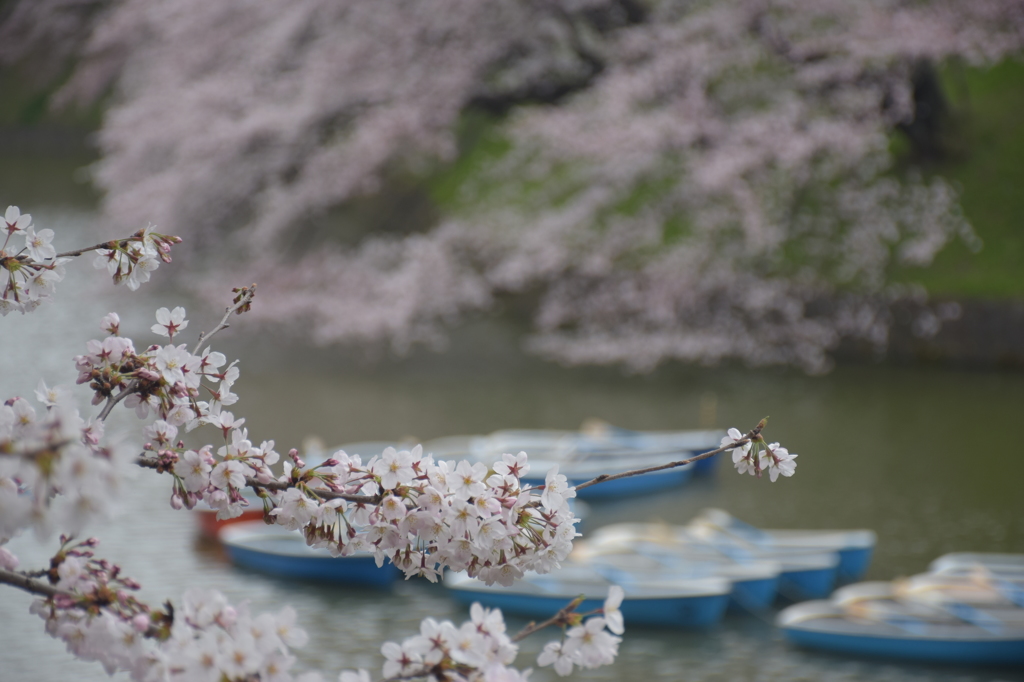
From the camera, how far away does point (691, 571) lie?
5.91 meters

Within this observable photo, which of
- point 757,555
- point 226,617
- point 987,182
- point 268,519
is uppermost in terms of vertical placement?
point 987,182

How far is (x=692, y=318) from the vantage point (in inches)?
412

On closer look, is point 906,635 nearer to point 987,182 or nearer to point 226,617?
point 226,617

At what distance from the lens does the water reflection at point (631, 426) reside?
5.30m

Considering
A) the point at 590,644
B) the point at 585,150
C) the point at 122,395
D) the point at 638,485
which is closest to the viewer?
the point at 590,644

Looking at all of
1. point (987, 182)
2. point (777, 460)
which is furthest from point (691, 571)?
point (987, 182)

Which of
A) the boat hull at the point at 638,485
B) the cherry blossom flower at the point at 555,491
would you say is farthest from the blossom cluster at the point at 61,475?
the boat hull at the point at 638,485

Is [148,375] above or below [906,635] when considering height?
above

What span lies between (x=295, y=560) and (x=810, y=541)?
3.32 metres

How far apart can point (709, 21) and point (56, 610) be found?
9276mm

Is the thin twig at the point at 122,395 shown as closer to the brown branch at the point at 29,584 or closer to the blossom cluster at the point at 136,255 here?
the blossom cluster at the point at 136,255

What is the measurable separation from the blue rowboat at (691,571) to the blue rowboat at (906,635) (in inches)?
15.7

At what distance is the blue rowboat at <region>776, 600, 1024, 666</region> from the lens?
16.7 ft

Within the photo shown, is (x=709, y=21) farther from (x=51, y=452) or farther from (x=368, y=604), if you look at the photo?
(x=51, y=452)
